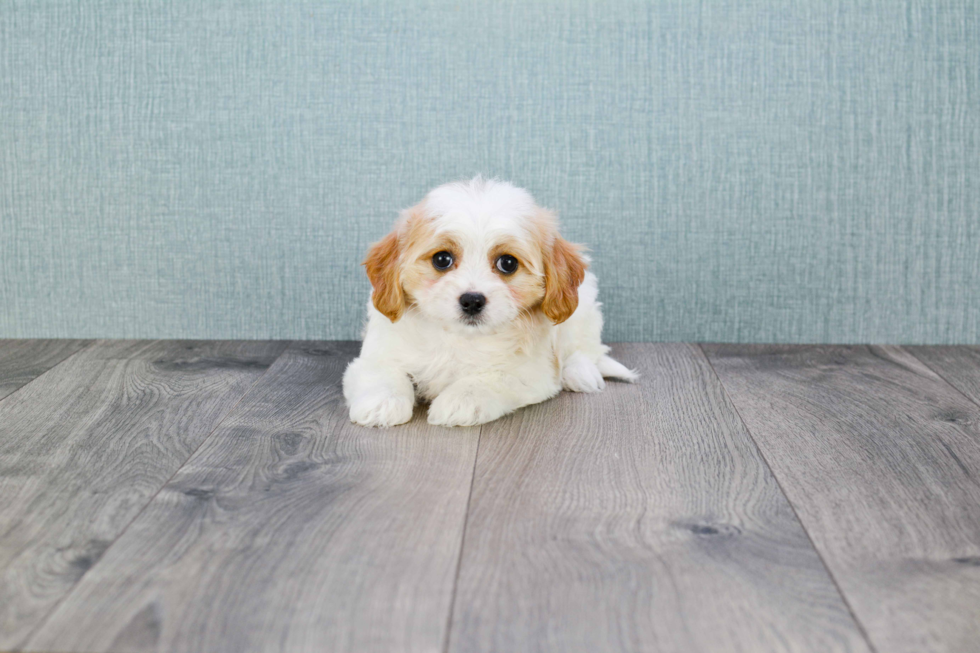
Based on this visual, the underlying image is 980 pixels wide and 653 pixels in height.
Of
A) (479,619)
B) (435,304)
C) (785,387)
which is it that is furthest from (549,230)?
(479,619)

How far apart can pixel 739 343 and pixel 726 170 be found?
557mm

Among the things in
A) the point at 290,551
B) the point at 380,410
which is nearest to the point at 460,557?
the point at 290,551

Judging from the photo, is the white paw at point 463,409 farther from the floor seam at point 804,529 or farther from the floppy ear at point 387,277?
the floor seam at point 804,529

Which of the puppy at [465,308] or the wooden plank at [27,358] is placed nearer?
the puppy at [465,308]

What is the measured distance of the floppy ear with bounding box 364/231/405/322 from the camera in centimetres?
194

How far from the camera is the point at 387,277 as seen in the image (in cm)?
195

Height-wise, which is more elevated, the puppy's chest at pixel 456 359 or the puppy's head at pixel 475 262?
the puppy's head at pixel 475 262

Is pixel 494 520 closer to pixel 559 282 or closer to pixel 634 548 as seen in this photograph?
pixel 634 548

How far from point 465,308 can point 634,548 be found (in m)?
0.71

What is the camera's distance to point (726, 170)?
263cm

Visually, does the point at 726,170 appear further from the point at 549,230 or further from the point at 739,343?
the point at 549,230

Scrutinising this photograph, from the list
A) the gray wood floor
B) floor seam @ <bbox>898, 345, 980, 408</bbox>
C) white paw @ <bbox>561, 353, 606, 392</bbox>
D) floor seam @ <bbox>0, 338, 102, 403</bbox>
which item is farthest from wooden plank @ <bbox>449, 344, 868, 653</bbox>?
floor seam @ <bbox>0, 338, 102, 403</bbox>

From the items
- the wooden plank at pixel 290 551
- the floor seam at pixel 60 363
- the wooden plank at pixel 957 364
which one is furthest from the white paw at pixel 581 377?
the floor seam at pixel 60 363

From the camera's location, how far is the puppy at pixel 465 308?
1.86m
